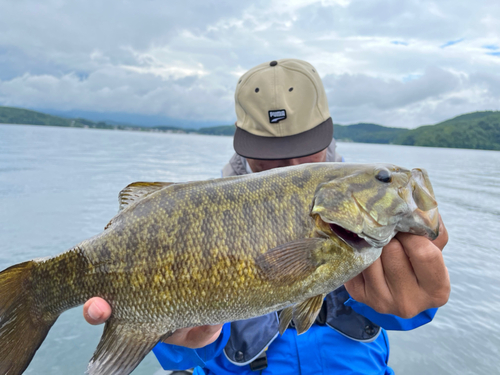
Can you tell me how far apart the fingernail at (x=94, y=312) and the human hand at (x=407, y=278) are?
1.55 m

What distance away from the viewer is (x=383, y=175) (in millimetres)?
1727

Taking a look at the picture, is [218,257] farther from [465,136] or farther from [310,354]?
[465,136]

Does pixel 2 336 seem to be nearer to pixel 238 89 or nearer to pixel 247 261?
pixel 247 261

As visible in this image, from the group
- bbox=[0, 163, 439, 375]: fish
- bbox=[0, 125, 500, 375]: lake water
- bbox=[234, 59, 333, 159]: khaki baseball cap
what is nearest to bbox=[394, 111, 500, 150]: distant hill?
bbox=[0, 125, 500, 375]: lake water

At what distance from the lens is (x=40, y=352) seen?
4453 mm

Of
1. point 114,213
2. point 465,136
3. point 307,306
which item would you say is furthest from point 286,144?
point 465,136

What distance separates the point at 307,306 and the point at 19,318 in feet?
5.33

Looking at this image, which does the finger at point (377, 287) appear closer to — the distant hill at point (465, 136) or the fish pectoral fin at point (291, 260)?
the fish pectoral fin at point (291, 260)

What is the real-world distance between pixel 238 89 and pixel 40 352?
14.6 ft

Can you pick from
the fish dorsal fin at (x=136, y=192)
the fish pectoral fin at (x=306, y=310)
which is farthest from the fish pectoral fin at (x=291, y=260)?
the fish dorsal fin at (x=136, y=192)

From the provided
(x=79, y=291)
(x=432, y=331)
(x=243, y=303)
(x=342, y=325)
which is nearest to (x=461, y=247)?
(x=432, y=331)

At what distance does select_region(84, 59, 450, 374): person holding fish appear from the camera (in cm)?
187

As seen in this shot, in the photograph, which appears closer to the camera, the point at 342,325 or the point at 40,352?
the point at 342,325

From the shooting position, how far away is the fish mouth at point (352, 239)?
1695mm
